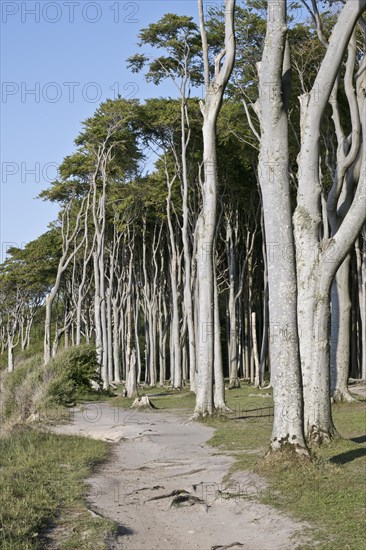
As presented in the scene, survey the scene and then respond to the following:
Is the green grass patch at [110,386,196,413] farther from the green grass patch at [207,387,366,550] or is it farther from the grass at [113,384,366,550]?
the green grass patch at [207,387,366,550]

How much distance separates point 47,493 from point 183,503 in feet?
5.12

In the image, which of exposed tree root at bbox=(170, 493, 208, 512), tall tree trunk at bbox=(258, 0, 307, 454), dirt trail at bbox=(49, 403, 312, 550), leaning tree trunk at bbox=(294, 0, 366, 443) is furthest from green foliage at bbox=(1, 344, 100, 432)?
exposed tree root at bbox=(170, 493, 208, 512)

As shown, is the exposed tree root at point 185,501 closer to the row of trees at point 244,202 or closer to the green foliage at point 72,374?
the row of trees at point 244,202

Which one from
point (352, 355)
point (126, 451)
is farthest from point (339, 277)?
point (352, 355)

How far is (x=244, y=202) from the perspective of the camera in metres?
34.7

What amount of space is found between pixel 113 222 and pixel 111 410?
18.0m

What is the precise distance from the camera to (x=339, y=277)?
64.6ft

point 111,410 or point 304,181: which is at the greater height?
point 304,181

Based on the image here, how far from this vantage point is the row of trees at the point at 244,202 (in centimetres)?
1064

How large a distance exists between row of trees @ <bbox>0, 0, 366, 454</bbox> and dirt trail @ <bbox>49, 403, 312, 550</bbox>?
4.28ft

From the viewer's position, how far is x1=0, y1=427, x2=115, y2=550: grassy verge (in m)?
7.16

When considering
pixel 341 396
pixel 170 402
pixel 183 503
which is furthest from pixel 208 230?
pixel 183 503

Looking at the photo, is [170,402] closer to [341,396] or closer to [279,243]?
[341,396]

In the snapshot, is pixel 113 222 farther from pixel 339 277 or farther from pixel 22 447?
pixel 22 447
